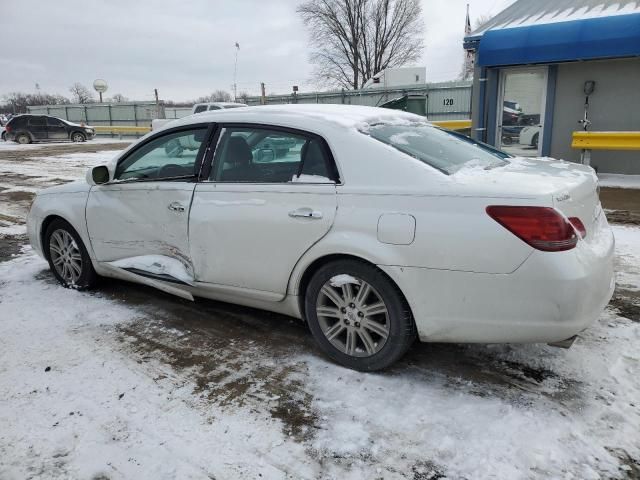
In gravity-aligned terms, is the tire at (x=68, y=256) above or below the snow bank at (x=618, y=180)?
below

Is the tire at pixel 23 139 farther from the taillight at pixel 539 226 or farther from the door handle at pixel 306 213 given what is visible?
the taillight at pixel 539 226

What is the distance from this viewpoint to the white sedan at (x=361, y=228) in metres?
2.57

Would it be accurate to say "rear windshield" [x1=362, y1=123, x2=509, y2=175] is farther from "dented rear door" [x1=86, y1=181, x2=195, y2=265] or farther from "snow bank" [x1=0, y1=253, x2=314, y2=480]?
"snow bank" [x1=0, y1=253, x2=314, y2=480]

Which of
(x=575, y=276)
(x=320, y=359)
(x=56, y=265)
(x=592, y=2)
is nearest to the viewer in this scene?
(x=575, y=276)

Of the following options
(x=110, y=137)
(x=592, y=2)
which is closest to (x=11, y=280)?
(x=592, y=2)

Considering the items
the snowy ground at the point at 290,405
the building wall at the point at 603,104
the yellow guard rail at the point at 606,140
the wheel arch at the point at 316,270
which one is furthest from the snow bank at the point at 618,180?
the wheel arch at the point at 316,270

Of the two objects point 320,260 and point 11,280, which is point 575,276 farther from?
point 11,280

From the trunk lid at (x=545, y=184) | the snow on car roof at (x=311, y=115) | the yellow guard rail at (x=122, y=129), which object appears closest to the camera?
the trunk lid at (x=545, y=184)

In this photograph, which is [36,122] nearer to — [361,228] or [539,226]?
[361,228]

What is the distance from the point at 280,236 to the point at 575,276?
1.66 metres

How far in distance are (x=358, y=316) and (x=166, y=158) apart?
2.14 meters

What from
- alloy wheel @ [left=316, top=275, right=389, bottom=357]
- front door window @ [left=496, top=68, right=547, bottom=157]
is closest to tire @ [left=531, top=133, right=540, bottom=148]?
front door window @ [left=496, top=68, right=547, bottom=157]

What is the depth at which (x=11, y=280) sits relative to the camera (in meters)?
4.96

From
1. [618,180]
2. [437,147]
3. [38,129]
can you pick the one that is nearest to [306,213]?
[437,147]
